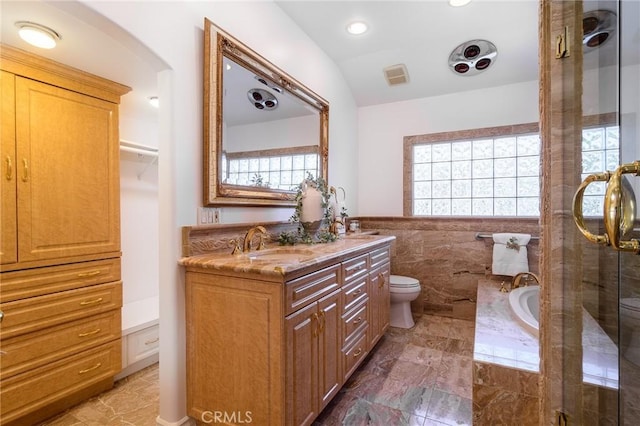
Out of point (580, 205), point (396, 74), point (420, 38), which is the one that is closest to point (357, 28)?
point (420, 38)

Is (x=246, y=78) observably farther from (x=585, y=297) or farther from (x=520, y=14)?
(x=520, y=14)

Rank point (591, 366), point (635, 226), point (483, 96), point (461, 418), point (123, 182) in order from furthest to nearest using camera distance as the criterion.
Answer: point (483, 96) < point (123, 182) < point (461, 418) < point (591, 366) < point (635, 226)

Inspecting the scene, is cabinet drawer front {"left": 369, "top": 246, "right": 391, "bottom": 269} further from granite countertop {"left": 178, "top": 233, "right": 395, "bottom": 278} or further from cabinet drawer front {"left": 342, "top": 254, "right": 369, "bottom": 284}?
granite countertop {"left": 178, "top": 233, "right": 395, "bottom": 278}

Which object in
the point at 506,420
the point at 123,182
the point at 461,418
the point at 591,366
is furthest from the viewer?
the point at 123,182

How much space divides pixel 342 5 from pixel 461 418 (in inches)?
117

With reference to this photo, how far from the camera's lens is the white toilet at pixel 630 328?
0.82m

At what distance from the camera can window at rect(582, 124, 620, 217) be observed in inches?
33.8

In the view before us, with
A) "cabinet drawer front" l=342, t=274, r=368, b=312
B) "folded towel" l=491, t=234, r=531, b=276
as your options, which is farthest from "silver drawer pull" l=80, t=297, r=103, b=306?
"folded towel" l=491, t=234, r=531, b=276

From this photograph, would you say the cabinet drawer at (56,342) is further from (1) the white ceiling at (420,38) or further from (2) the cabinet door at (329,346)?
(1) the white ceiling at (420,38)

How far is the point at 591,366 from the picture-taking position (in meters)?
0.89

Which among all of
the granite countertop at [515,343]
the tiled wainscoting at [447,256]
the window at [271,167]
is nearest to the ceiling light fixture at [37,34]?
the window at [271,167]

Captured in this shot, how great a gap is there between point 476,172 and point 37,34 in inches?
147

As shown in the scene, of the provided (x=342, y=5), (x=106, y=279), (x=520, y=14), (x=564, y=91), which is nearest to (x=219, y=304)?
(x=106, y=279)

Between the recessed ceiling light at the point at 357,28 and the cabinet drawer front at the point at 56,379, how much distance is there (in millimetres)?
3073
